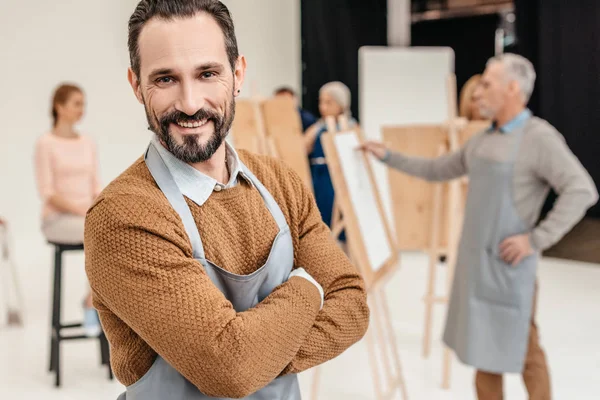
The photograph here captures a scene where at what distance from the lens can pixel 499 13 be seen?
9.24m

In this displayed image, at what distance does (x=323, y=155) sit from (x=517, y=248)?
259cm

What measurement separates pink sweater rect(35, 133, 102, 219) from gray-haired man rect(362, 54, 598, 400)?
215 cm

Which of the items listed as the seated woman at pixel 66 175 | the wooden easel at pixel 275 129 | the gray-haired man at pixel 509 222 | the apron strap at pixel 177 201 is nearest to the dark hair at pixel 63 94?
the seated woman at pixel 66 175

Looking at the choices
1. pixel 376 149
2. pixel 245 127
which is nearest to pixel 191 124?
pixel 376 149

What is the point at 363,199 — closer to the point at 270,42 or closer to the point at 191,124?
the point at 191,124

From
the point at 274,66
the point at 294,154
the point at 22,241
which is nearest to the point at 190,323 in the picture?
the point at 294,154

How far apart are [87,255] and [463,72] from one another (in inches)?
354

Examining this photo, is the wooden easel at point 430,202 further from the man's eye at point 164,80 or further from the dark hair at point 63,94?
the man's eye at point 164,80

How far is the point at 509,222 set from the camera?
2670 millimetres

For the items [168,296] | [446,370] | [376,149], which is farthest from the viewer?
[446,370]

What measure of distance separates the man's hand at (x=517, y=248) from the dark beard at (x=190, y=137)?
1.75 meters

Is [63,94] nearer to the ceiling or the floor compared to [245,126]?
nearer to the ceiling

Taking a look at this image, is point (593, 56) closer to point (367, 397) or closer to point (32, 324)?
point (367, 397)

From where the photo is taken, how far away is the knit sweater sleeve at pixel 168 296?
1.09 metres
